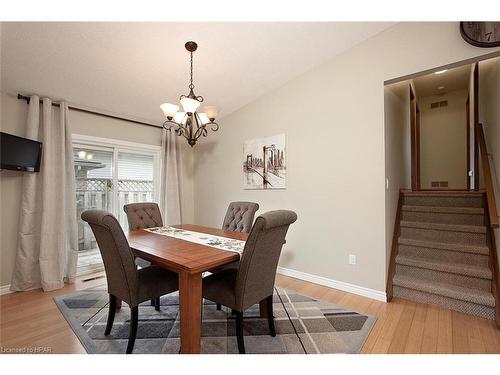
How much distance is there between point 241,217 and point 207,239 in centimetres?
70

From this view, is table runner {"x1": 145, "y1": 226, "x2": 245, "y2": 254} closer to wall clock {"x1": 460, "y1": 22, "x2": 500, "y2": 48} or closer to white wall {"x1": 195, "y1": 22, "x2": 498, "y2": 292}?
white wall {"x1": 195, "y1": 22, "x2": 498, "y2": 292}

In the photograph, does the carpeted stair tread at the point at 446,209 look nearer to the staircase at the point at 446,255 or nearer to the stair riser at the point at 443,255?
the staircase at the point at 446,255

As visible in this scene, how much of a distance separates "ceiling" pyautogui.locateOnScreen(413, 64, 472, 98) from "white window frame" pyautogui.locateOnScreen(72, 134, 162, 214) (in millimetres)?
4440

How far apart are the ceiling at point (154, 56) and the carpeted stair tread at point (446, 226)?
2268mm

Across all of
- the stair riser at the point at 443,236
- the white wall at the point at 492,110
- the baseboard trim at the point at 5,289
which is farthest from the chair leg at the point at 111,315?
the white wall at the point at 492,110

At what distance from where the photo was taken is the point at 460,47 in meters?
2.13

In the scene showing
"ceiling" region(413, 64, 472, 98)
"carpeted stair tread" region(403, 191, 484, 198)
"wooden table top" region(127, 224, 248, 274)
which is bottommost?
"wooden table top" region(127, 224, 248, 274)

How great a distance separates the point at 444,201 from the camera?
3.27 meters

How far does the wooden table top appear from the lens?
1495 mm

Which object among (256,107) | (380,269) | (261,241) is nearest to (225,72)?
(256,107)

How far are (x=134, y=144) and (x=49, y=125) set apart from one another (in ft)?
3.55

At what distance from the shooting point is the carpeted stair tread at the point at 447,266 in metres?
Result: 2.30

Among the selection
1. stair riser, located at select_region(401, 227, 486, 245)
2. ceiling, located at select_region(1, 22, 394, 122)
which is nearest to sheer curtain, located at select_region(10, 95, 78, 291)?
ceiling, located at select_region(1, 22, 394, 122)
